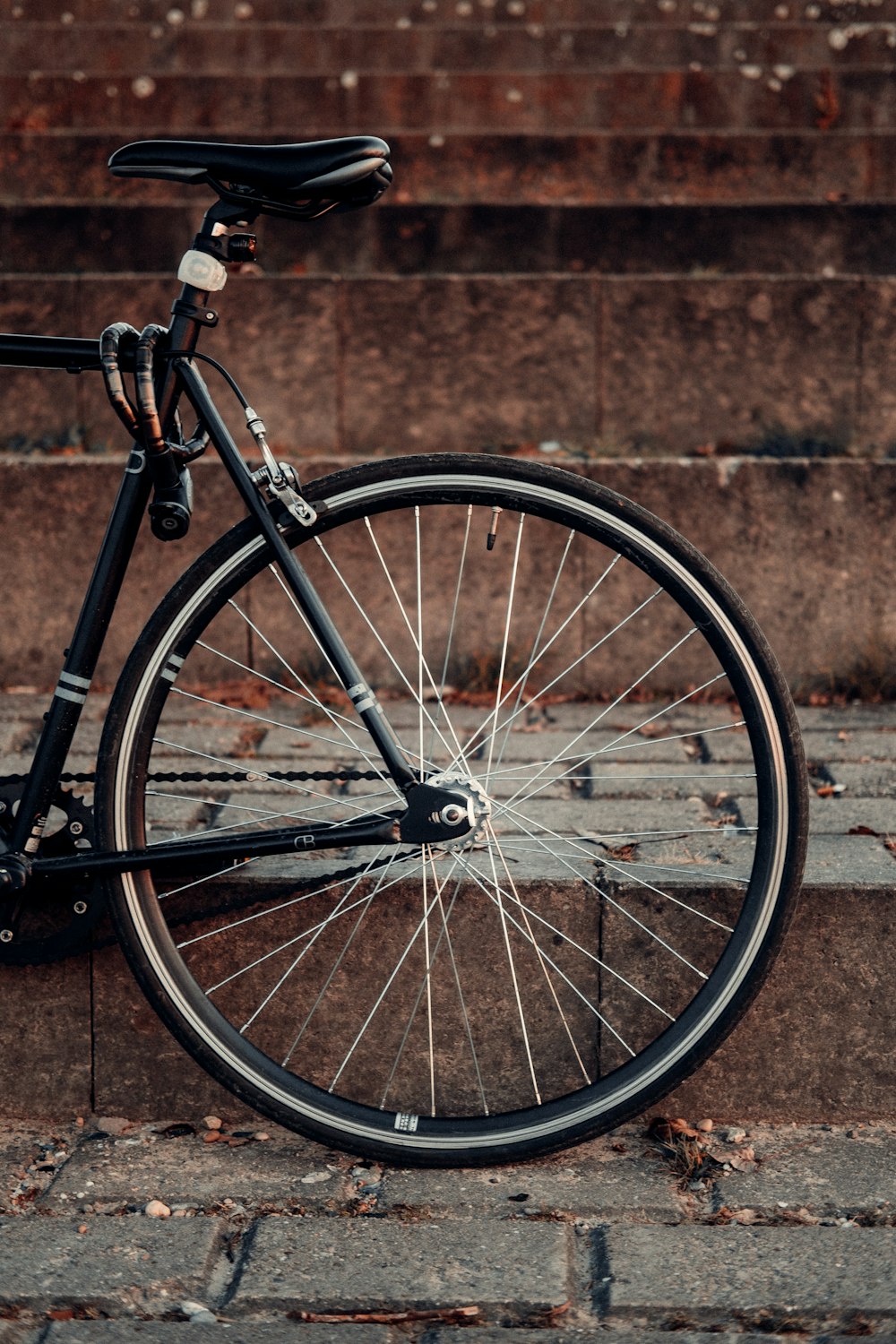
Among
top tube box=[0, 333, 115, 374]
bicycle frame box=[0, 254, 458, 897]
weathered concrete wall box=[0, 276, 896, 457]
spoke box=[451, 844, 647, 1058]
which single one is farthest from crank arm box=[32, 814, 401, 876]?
weathered concrete wall box=[0, 276, 896, 457]

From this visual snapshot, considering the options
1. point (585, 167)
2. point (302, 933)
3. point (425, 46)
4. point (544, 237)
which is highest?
point (425, 46)

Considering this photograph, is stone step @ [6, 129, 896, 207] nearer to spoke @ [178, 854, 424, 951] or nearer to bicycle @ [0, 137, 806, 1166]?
bicycle @ [0, 137, 806, 1166]

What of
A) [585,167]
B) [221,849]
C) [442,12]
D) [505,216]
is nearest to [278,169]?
[221,849]

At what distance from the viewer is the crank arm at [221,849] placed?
2.45m

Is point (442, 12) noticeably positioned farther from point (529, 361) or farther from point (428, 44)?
point (529, 361)

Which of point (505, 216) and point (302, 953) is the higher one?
point (505, 216)

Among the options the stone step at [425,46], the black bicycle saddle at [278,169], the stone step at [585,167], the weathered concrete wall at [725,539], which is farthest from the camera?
the stone step at [425,46]

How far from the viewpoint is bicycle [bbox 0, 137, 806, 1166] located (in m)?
2.41

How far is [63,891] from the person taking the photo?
2584mm

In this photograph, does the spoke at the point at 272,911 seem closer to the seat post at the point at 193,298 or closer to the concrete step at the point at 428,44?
the seat post at the point at 193,298

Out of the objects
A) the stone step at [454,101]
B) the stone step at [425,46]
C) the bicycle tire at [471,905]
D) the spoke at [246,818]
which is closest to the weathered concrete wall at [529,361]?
the bicycle tire at [471,905]

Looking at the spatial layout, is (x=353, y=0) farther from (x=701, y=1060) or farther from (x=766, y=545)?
(x=701, y=1060)

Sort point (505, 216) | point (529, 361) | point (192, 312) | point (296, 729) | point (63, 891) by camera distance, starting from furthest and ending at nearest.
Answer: point (505, 216) → point (529, 361) → point (296, 729) → point (63, 891) → point (192, 312)

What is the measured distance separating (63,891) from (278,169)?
4.25 ft
